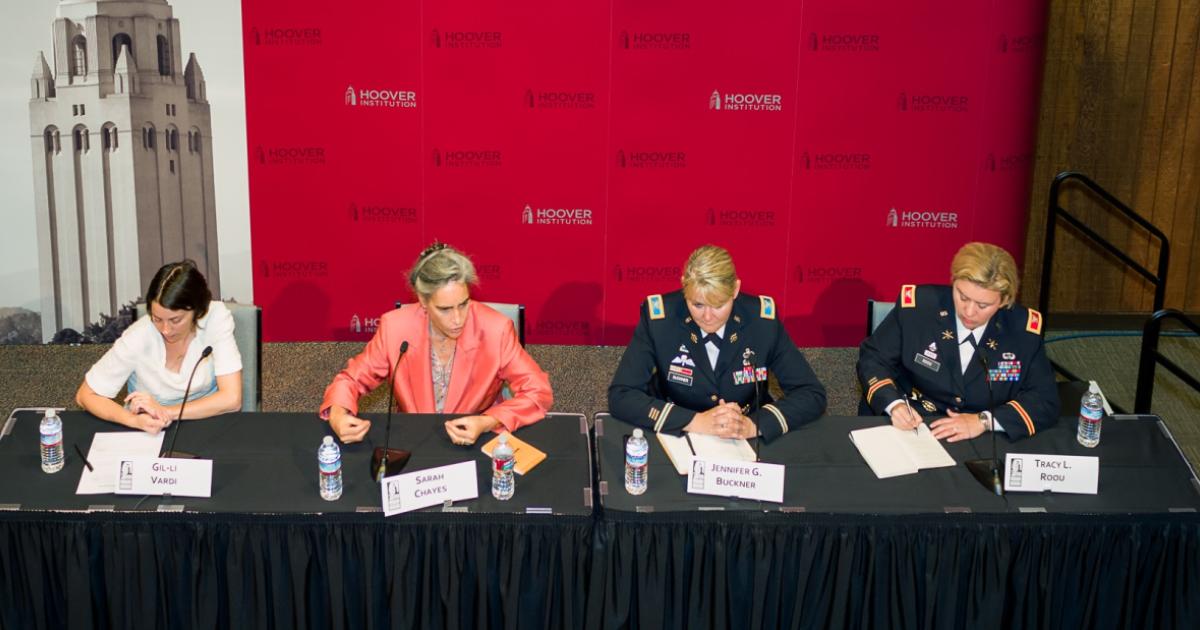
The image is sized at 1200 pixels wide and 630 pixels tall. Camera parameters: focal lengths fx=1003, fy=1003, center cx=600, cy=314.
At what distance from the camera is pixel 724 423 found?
2.75m

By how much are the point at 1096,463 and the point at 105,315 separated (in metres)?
4.68

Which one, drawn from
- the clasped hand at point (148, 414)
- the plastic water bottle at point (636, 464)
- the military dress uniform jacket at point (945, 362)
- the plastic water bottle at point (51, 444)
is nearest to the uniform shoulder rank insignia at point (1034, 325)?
the military dress uniform jacket at point (945, 362)

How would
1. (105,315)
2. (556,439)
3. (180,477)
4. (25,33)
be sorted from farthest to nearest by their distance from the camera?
(105,315) < (25,33) < (556,439) < (180,477)

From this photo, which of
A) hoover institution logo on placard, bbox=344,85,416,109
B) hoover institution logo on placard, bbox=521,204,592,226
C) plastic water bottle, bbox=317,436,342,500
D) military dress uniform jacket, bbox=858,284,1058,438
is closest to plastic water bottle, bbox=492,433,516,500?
plastic water bottle, bbox=317,436,342,500

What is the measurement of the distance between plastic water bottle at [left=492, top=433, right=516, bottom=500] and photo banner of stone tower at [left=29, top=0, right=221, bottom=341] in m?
3.27

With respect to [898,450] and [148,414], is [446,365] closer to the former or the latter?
[148,414]

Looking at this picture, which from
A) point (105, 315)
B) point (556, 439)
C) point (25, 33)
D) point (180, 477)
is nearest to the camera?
point (180, 477)

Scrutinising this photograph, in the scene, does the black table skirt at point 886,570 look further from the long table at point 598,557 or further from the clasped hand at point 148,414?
the clasped hand at point 148,414

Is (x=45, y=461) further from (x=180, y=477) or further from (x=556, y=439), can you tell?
(x=556, y=439)

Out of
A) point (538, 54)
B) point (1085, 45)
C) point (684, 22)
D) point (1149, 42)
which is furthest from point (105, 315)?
point (1149, 42)

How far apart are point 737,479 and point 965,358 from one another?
3.34ft

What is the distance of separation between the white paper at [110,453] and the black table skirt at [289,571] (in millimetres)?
109

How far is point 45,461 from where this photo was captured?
8.33 ft

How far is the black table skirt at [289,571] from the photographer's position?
240cm
